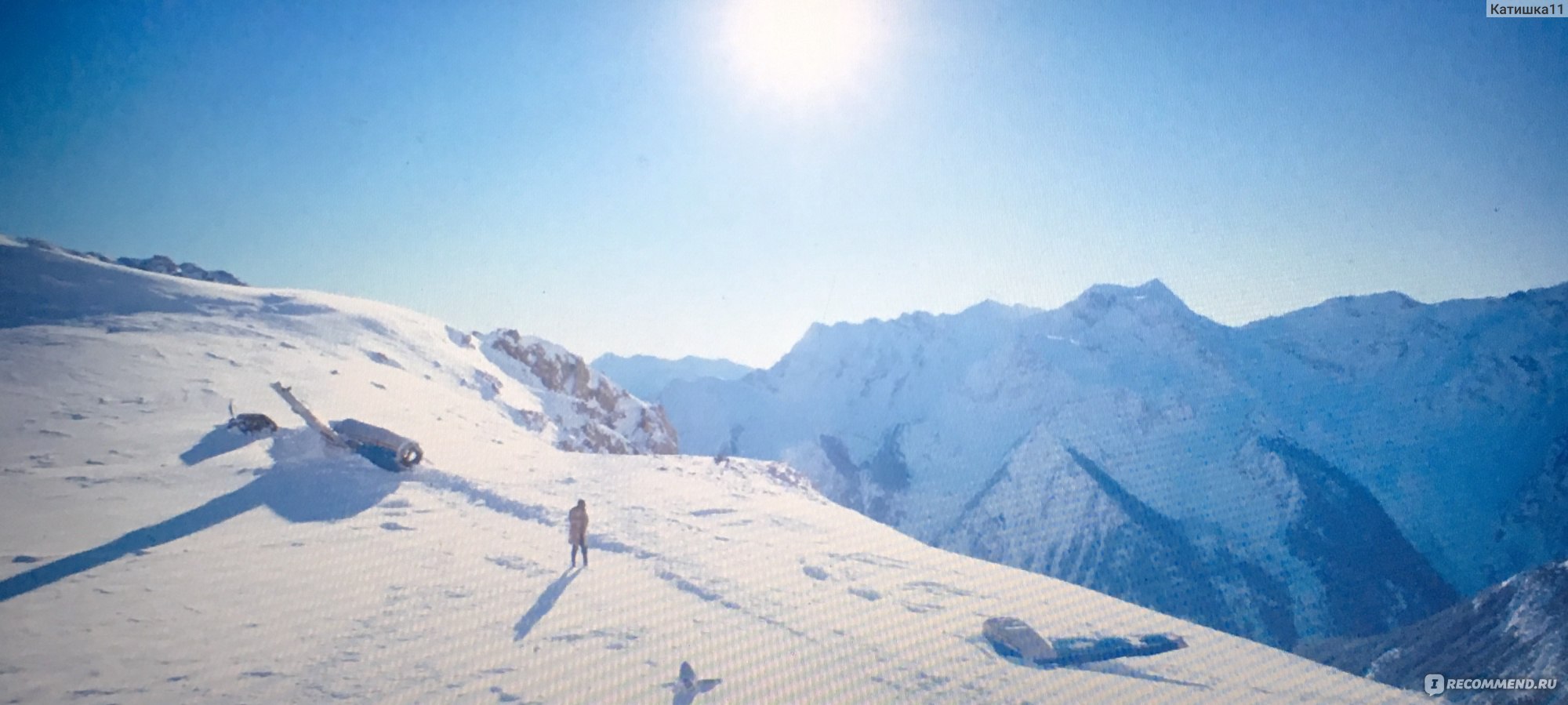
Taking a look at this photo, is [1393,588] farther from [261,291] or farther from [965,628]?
[261,291]

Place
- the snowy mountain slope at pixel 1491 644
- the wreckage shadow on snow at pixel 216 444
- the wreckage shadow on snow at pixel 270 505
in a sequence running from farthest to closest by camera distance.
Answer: the snowy mountain slope at pixel 1491 644 < the wreckage shadow on snow at pixel 216 444 < the wreckage shadow on snow at pixel 270 505

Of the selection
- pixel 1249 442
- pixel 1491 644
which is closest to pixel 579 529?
pixel 1491 644

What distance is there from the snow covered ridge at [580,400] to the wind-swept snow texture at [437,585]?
2349cm

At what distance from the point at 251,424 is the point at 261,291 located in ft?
97.4

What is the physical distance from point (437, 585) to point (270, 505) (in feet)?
21.1

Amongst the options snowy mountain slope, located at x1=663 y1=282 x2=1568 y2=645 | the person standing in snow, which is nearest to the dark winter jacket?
the person standing in snow

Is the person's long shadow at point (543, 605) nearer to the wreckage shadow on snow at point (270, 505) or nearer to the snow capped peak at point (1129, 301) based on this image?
the wreckage shadow on snow at point (270, 505)

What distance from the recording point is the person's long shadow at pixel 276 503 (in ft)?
31.8

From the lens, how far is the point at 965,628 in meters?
10.9

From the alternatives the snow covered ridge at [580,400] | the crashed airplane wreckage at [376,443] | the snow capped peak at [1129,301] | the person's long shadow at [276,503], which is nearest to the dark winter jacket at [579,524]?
the person's long shadow at [276,503]

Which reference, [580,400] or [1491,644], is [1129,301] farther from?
[580,400]

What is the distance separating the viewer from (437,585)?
10773 mm

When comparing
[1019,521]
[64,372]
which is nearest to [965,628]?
[64,372]

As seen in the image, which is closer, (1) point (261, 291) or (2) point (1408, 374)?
(1) point (261, 291)
